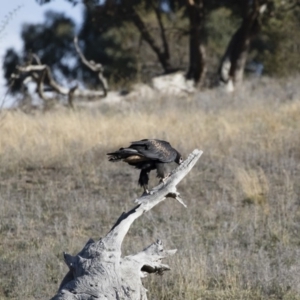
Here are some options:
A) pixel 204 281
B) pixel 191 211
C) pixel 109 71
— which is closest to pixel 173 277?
pixel 204 281

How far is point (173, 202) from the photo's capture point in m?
8.95

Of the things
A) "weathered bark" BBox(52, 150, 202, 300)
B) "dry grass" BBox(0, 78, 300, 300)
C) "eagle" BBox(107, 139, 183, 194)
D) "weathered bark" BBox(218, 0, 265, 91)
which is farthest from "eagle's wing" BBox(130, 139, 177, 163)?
"weathered bark" BBox(218, 0, 265, 91)

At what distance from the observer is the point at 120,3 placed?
2105cm

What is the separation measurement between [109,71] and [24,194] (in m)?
17.4

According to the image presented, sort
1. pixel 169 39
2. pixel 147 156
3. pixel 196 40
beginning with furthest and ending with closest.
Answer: pixel 169 39
pixel 196 40
pixel 147 156

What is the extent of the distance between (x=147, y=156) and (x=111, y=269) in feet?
2.98

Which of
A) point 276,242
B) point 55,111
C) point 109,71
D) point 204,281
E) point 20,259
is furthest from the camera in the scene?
point 109,71

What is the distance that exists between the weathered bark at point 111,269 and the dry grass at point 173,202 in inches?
30.6

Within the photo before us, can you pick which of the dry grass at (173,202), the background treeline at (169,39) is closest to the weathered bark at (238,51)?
the background treeline at (169,39)

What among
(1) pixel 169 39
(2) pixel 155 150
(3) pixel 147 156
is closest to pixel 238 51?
(1) pixel 169 39

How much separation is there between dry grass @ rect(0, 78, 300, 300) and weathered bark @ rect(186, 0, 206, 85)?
563 cm

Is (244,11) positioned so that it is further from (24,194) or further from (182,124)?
(24,194)

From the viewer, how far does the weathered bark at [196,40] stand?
762 inches

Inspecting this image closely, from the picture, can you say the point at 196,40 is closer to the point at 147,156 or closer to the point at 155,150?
the point at 155,150
